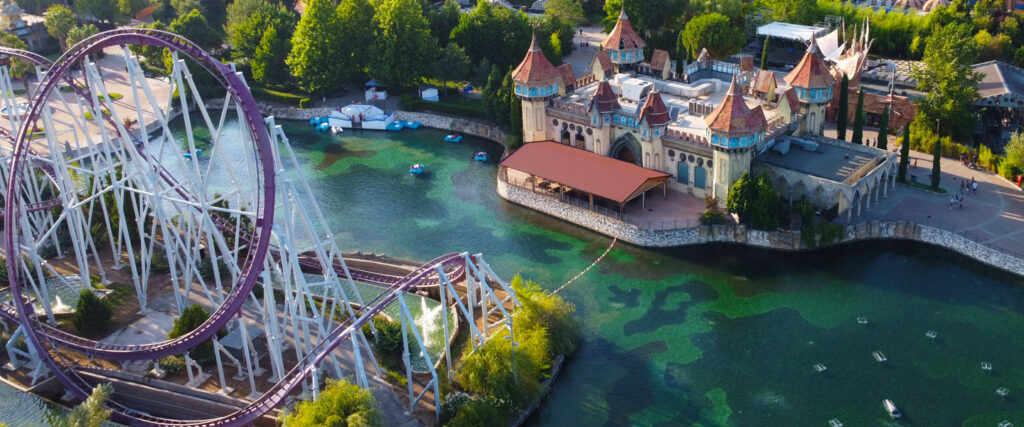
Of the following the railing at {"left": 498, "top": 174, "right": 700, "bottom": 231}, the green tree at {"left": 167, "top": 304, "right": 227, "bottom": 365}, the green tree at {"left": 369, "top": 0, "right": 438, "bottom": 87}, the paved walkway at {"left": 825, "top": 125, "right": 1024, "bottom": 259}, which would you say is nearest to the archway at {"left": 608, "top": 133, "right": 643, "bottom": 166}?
the railing at {"left": 498, "top": 174, "right": 700, "bottom": 231}

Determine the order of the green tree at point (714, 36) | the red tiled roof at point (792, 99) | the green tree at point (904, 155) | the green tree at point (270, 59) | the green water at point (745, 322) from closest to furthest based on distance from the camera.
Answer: the green water at point (745, 322) → the green tree at point (904, 155) → the red tiled roof at point (792, 99) → the green tree at point (714, 36) → the green tree at point (270, 59)

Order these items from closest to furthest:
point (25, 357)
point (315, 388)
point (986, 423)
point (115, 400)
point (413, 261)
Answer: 1. point (315, 388)
2. point (986, 423)
3. point (115, 400)
4. point (25, 357)
5. point (413, 261)

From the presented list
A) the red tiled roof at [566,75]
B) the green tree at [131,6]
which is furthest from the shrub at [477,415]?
the green tree at [131,6]

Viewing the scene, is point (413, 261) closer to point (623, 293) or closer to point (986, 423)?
point (623, 293)

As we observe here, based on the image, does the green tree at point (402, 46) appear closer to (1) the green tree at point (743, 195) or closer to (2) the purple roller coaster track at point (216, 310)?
(1) the green tree at point (743, 195)

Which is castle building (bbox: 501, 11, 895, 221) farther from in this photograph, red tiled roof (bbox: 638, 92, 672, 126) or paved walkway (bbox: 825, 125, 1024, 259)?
paved walkway (bbox: 825, 125, 1024, 259)

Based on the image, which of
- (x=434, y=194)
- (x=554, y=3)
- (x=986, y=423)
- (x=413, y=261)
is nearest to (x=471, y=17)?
(x=554, y=3)
